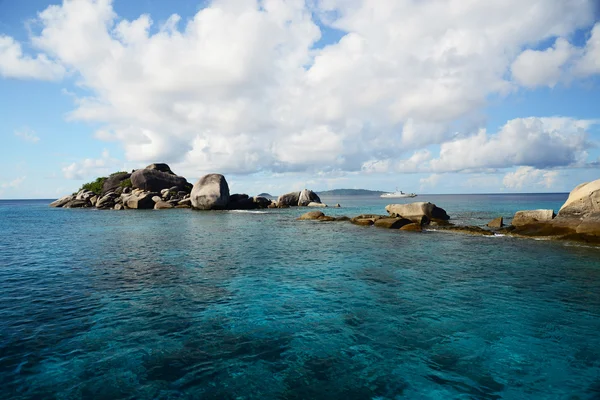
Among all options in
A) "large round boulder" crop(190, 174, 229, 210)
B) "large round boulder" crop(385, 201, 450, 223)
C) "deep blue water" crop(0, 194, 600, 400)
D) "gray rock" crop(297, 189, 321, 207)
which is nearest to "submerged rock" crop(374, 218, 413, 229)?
"large round boulder" crop(385, 201, 450, 223)

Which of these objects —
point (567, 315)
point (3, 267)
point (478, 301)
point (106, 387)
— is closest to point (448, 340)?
point (478, 301)

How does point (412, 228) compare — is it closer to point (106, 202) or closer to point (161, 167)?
point (106, 202)

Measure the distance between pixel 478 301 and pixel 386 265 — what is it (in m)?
6.13

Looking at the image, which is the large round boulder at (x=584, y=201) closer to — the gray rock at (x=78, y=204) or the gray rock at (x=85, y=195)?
the gray rock at (x=78, y=204)

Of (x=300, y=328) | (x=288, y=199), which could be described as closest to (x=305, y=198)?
(x=288, y=199)

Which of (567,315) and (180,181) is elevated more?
(180,181)

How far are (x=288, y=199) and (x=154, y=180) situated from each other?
32225 mm

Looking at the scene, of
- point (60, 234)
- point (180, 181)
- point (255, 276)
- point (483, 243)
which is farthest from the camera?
point (180, 181)

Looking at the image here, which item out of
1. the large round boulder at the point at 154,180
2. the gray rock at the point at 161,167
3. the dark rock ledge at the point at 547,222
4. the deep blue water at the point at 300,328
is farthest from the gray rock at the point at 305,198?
the deep blue water at the point at 300,328

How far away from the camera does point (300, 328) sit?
31.3 feet

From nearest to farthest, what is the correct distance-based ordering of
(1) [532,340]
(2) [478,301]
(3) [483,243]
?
(1) [532,340] → (2) [478,301] → (3) [483,243]

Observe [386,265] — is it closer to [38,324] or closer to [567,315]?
[567,315]

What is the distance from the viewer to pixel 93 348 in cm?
827

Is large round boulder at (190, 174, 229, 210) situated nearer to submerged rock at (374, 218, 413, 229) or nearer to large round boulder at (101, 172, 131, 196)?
large round boulder at (101, 172, 131, 196)
